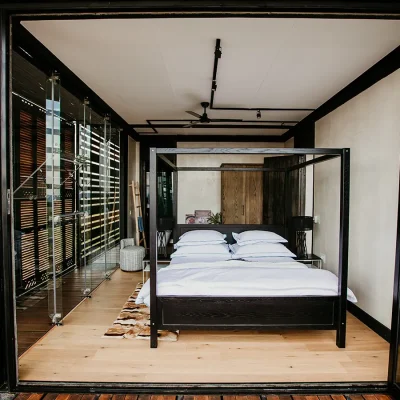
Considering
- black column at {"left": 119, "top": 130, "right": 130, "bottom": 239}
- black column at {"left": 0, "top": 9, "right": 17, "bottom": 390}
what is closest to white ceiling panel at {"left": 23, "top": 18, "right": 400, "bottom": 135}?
black column at {"left": 0, "top": 9, "right": 17, "bottom": 390}

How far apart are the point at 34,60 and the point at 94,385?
102 inches

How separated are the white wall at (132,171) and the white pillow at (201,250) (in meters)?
2.12

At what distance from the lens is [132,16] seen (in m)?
1.73

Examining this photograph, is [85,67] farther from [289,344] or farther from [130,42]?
[289,344]

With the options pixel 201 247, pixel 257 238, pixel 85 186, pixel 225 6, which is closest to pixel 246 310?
pixel 201 247

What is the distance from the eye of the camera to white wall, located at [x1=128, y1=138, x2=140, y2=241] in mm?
5473

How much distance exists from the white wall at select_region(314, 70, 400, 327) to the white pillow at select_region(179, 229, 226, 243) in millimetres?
1502

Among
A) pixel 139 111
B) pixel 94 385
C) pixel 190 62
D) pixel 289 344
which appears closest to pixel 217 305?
pixel 289 344

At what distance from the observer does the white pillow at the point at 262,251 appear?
3.41 meters

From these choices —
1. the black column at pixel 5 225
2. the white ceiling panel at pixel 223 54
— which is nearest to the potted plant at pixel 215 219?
the white ceiling panel at pixel 223 54

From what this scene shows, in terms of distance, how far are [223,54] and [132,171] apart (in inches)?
143

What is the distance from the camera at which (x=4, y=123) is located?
5.59ft

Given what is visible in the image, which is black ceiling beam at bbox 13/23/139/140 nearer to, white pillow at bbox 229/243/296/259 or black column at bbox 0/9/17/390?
black column at bbox 0/9/17/390

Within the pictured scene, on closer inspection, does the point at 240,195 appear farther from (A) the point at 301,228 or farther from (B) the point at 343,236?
(B) the point at 343,236
